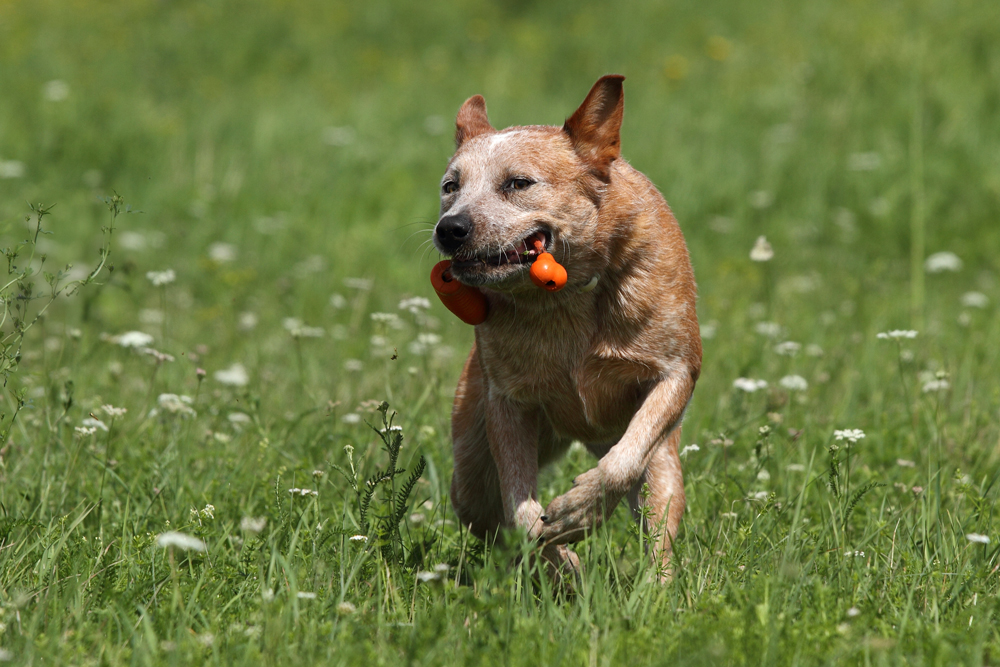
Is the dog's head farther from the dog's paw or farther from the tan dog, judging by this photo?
the dog's paw

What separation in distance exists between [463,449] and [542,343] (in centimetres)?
66

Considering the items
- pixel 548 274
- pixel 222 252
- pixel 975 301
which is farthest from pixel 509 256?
pixel 222 252

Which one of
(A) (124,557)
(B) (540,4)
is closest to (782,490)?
(A) (124,557)

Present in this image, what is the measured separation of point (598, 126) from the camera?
3498mm

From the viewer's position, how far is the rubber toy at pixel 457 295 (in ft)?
11.1

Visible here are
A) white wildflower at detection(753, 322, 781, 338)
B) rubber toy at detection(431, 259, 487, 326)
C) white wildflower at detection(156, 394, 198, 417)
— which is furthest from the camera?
white wildflower at detection(753, 322, 781, 338)

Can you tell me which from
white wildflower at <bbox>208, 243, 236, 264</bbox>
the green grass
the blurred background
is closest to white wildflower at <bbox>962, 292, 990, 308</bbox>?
the green grass

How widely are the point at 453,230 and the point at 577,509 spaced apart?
0.96 metres

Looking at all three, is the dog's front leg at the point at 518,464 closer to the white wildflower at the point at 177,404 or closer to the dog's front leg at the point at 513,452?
the dog's front leg at the point at 513,452

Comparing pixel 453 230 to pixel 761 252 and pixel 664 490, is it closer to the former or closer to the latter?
pixel 664 490

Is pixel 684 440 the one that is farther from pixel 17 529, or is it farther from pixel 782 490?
pixel 17 529

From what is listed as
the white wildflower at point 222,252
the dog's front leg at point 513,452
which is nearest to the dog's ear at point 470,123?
the dog's front leg at point 513,452

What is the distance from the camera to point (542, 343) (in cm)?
348

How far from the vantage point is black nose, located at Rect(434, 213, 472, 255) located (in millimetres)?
3213
